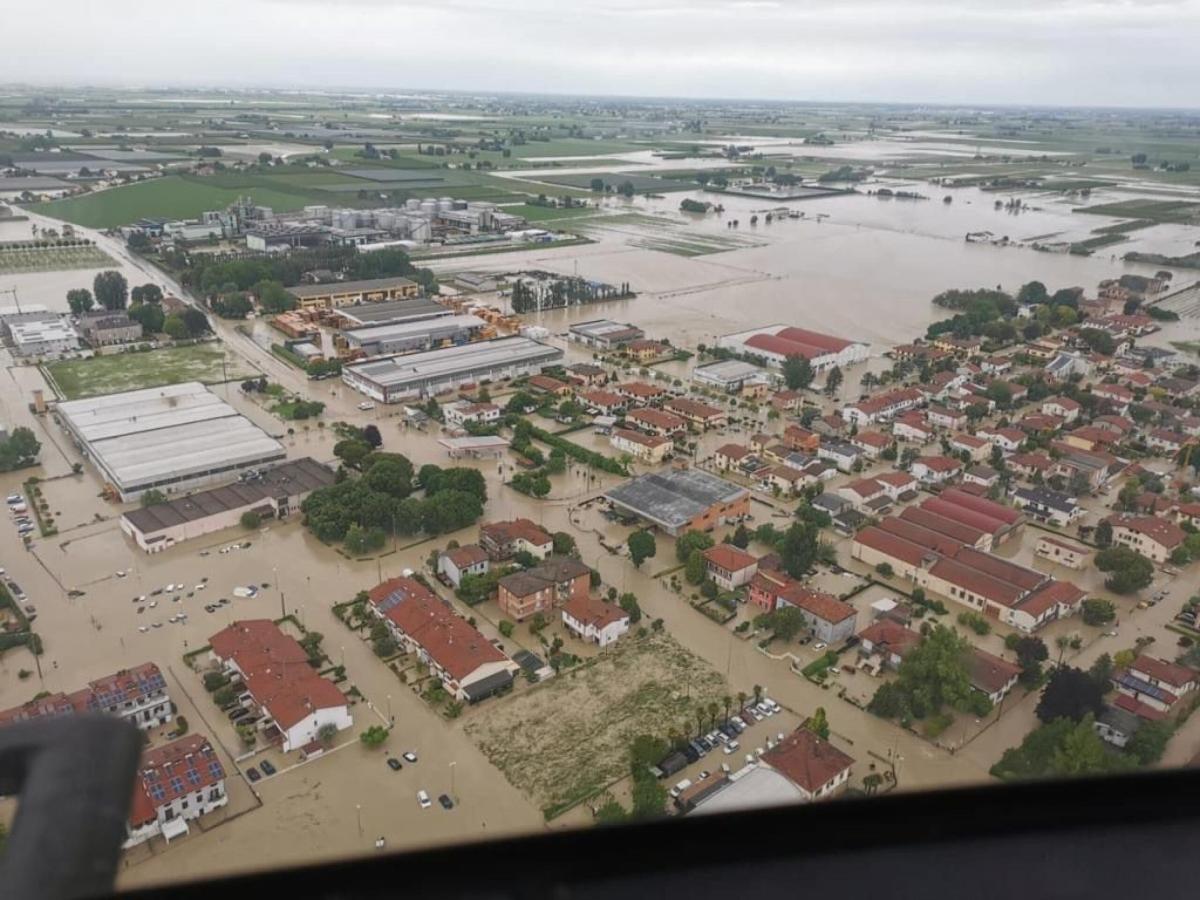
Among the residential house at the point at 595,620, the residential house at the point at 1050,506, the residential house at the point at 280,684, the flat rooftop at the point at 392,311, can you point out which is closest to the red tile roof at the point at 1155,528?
the residential house at the point at 1050,506

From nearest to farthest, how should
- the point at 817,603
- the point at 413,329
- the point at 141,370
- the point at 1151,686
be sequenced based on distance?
1. the point at 1151,686
2. the point at 817,603
3. the point at 141,370
4. the point at 413,329

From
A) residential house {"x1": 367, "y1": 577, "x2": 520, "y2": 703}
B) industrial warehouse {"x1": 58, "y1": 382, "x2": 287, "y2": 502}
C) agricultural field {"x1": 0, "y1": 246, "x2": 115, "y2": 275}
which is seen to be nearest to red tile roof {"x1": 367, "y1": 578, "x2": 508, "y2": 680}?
residential house {"x1": 367, "y1": 577, "x2": 520, "y2": 703}

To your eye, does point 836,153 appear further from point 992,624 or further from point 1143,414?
point 992,624

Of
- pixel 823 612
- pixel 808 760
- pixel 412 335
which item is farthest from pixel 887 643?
pixel 412 335

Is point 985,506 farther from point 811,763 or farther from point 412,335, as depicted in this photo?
point 412,335

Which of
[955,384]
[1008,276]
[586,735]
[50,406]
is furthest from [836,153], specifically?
[586,735]

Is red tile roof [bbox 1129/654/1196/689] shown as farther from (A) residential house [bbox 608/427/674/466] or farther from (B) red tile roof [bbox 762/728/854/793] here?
(A) residential house [bbox 608/427/674/466]

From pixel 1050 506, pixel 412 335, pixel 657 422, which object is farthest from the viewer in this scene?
pixel 412 335
